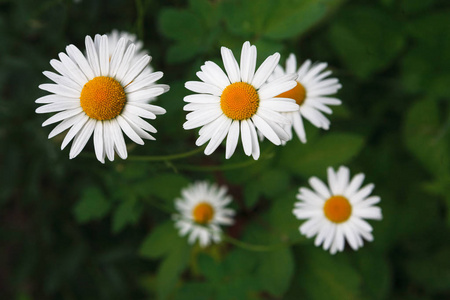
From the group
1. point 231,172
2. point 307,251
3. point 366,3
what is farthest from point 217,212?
point 366,3

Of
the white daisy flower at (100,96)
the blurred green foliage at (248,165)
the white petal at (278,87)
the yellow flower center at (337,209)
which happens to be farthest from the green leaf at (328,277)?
the white daisy flower at (100,96)

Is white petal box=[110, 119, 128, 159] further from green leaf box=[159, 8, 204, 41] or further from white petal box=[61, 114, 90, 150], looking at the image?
green leaf box=[159, 8, 204, 41]

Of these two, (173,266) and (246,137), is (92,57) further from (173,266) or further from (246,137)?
(173,266)

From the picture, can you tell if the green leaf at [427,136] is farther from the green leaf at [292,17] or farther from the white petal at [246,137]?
the white petal at [246,137]

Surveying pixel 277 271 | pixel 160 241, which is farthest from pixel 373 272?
pixel 160 241

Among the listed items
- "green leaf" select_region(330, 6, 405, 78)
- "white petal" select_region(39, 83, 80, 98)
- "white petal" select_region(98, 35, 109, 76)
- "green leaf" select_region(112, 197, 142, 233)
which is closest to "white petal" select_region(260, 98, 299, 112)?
"white petal" select_region(98, 35, 109, 76)
